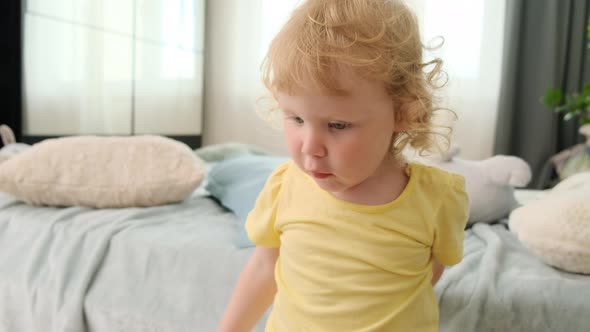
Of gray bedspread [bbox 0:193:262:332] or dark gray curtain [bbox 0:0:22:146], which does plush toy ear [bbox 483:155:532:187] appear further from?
dark gray curtain [bbox 0:0:22:146]

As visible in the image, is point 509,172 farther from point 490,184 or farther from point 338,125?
point 338,125

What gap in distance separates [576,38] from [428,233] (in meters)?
2.39

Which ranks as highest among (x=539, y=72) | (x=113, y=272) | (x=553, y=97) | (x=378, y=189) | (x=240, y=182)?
(x=539, y=72)

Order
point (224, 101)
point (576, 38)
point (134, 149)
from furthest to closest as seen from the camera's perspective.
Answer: point (224, 101) < point (576, 38) < point (134, 149)

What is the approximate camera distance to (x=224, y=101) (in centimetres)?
312

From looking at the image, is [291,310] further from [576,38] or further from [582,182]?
[576,38]

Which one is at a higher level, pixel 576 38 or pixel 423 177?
pixel 576 38

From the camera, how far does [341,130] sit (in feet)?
1.79

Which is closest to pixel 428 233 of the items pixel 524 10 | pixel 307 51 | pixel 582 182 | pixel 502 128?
pixel 307 51

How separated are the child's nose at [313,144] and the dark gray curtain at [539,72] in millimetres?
2257

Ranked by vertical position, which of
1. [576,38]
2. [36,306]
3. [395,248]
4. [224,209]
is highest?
[576,38]

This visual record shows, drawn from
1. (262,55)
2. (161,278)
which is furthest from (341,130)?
(262,55)

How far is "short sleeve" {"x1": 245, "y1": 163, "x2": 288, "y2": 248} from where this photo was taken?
661mm

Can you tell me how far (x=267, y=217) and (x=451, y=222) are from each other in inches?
9.3
